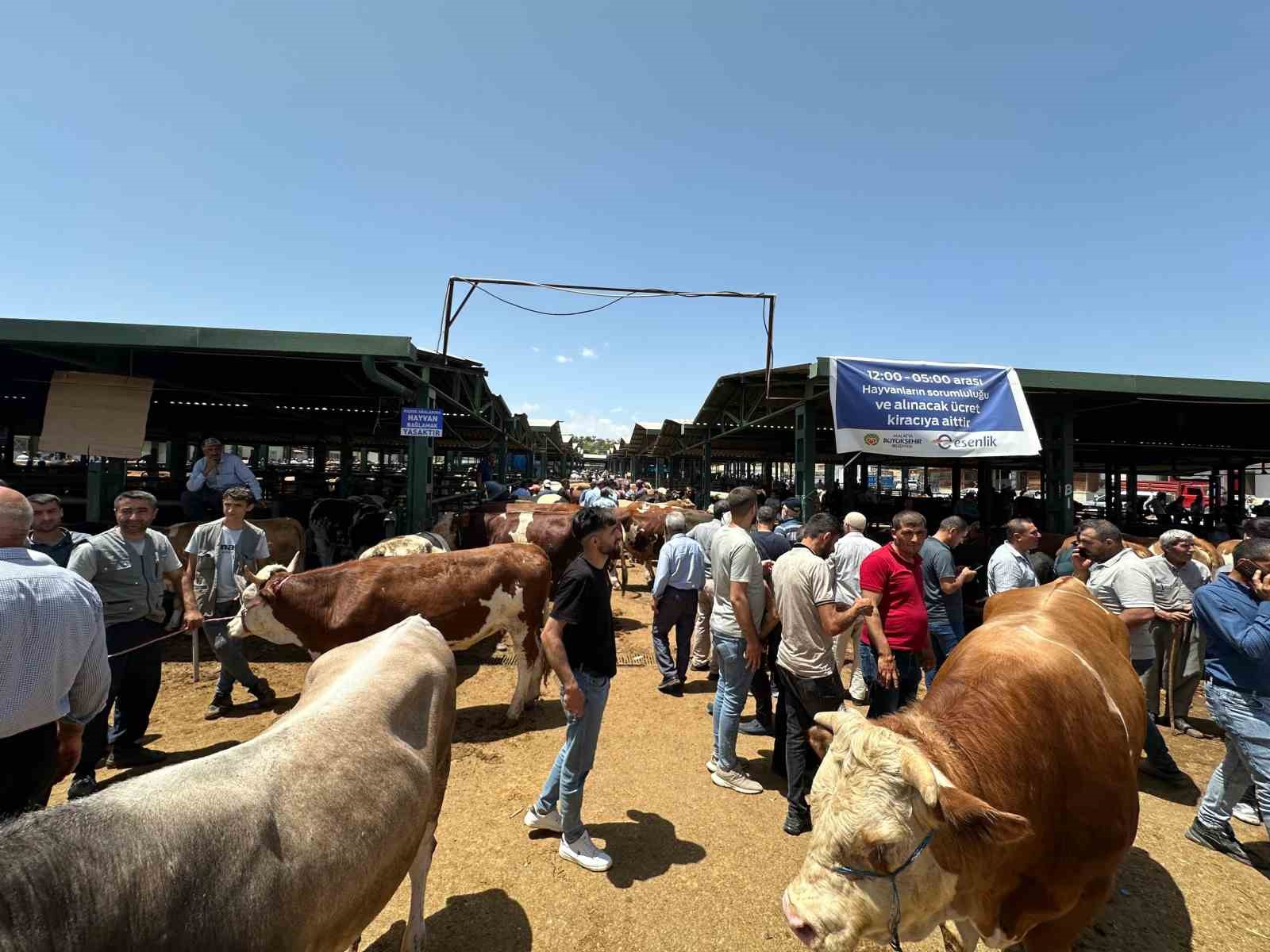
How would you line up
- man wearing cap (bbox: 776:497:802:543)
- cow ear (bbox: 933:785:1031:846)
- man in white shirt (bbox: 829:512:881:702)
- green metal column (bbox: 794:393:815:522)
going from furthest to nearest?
1. green metal column (bbox: 794:393:815:522)
2. man wearing cap (bbox: 776:497:802:543)
3. man in white shirt (bbox: 829:512:881:702)
4. cow ear (bbox: 933:785:1031:846)

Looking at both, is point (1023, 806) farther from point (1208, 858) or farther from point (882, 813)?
point (1208, 858)

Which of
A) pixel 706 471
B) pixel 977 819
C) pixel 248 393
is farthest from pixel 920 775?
pixel 706 471

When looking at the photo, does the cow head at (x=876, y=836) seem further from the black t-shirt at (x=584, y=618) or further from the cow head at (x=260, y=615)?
the cow head at (x=260, y=615)

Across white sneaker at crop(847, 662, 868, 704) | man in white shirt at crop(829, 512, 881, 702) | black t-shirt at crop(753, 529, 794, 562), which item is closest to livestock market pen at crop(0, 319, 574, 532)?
black t-shirt at crop(753, 529, 794, 562)

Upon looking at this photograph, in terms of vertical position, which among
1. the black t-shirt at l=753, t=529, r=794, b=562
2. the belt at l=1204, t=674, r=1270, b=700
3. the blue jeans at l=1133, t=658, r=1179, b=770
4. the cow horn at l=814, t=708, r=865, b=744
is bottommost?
the blue jeans at l=1133, t=658, r=1179, b=770

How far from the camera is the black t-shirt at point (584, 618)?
9.72 feet

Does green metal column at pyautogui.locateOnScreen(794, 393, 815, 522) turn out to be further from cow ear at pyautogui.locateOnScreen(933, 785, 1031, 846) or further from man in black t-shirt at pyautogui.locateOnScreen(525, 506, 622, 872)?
cow ear at pyautogui.locateOnScreen(933, 785, 1031, 846)

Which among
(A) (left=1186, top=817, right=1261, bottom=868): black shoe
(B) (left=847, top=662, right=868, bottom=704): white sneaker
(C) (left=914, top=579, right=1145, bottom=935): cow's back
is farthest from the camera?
(B) (left=847, top=662, right=868, bottom=704): white sneaker

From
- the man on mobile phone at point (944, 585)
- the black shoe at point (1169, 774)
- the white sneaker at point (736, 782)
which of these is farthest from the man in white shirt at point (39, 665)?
the black shoe at point (1169, 774)

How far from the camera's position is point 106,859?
3.82ft

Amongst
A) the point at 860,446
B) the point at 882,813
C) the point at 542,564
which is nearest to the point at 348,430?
the point at 542,564

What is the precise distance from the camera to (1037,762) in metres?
2.12

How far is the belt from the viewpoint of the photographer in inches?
121

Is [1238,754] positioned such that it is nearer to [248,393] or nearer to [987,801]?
[987,801]
